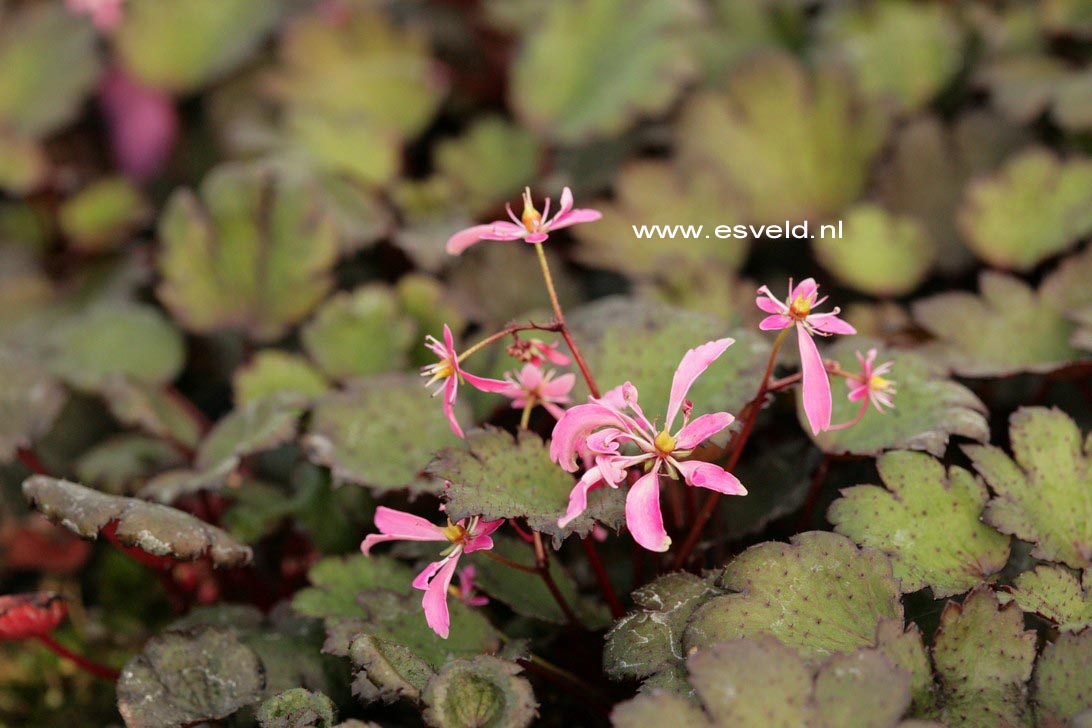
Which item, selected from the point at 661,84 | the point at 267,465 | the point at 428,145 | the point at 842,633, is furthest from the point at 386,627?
the point at 428,145

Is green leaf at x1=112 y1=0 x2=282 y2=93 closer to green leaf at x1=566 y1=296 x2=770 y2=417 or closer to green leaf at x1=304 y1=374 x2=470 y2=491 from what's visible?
green leaf at x1=304 y1=374 x2=470 y2=491

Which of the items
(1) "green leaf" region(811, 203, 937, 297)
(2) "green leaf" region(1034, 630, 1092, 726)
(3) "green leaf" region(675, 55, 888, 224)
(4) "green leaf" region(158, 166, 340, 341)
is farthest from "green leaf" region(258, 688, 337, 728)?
(3) "green leaf" region(675, 55, 888, 224)

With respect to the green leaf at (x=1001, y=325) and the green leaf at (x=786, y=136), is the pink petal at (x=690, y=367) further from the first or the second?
the green leaf at (x=786, y=136)

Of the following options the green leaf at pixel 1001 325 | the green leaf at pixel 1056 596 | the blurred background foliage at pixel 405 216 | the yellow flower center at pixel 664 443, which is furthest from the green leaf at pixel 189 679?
the green leaf at pixel 1001 325

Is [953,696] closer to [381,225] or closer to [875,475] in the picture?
[875,475]

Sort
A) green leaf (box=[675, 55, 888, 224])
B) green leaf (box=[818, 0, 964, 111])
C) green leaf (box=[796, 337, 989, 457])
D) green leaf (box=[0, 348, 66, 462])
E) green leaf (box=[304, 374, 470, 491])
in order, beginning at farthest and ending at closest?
1. green leaf (box=[818, 0, 964, 111])
2. green leaf (box=[675, 55, 888, 224])
3. green leaf (box=[0, 348, 66, 462])
4. green leaf (box=[304, 374, 470, 491])
5. green leaf (box=[796, 337, 989, 457])

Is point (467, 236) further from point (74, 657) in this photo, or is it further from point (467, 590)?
point (74, 657)
